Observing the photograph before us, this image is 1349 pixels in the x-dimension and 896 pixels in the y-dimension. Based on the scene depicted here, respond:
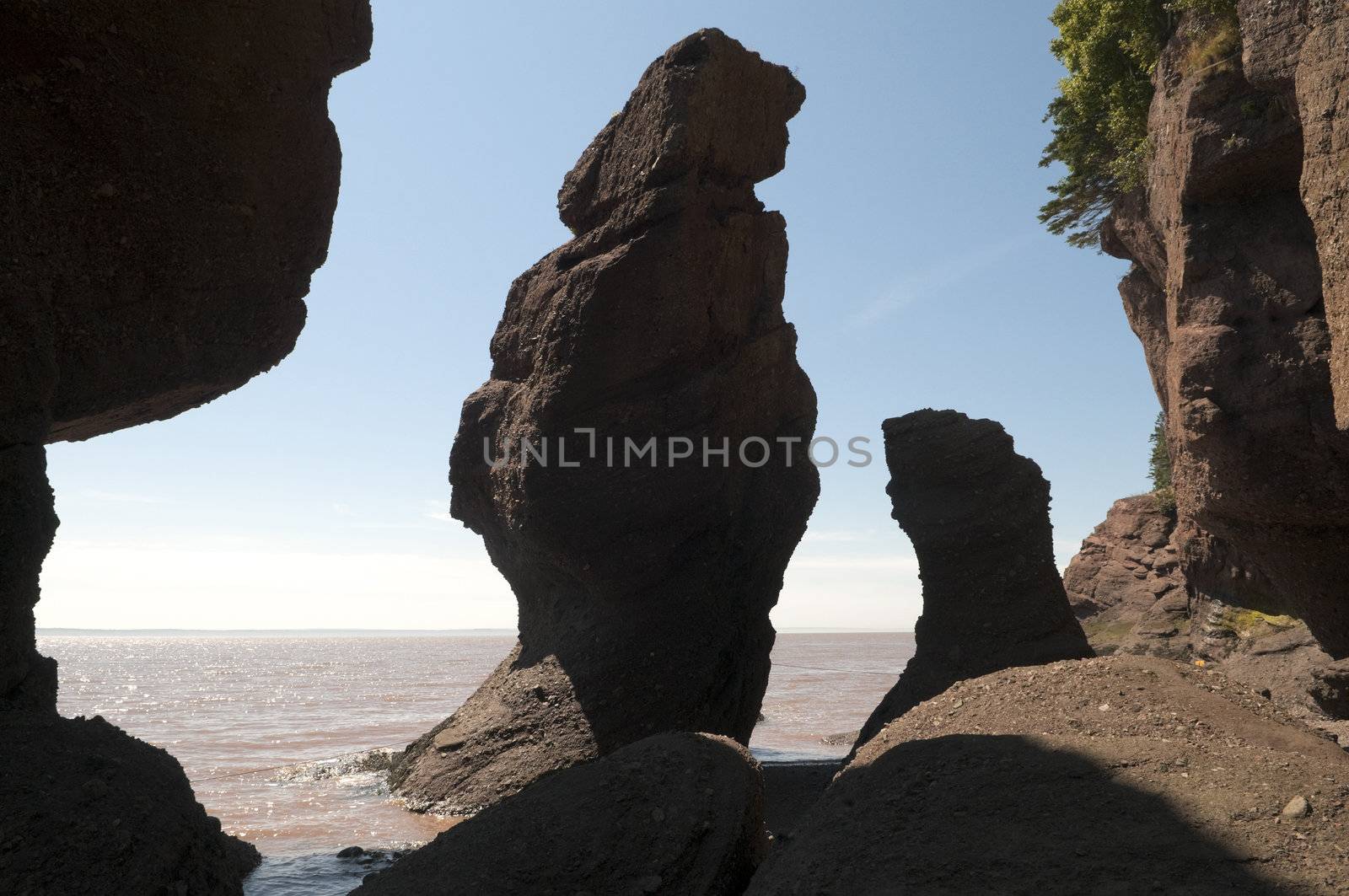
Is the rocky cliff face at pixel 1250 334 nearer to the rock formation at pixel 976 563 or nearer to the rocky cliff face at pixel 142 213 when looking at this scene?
the rock formation at pixel 976 563

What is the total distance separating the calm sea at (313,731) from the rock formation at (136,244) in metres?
3.55

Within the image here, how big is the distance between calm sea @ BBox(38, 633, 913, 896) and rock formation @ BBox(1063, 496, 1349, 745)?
24.4ft

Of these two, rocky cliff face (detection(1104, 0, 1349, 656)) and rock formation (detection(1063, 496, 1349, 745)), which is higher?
rocky cliff face (detection(1104, 0, 1349, 656))

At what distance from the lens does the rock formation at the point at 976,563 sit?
12.8 metres

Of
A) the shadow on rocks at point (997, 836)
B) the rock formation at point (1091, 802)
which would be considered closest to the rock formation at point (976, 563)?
the rock formation at point (1091, 802)

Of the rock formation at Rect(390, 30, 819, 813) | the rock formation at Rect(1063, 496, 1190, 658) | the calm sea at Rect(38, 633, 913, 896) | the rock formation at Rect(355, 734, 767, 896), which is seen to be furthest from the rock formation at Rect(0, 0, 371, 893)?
the rock formation at Rect(1063, 496, 1190, 658)

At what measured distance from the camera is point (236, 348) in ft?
25.5

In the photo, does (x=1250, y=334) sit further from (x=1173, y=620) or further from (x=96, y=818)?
(x=96, y=818)

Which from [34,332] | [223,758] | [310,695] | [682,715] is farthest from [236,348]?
[310,695]

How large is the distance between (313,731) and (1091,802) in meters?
20.9

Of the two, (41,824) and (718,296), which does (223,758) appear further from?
(41,824)

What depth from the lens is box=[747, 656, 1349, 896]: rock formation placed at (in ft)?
16.6

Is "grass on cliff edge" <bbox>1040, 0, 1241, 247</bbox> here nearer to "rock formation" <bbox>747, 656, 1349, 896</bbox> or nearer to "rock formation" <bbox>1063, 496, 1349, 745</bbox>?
"rock formation" <bbox>1063, 496, 1349, 745</bbox>

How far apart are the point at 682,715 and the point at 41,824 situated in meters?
8.49
